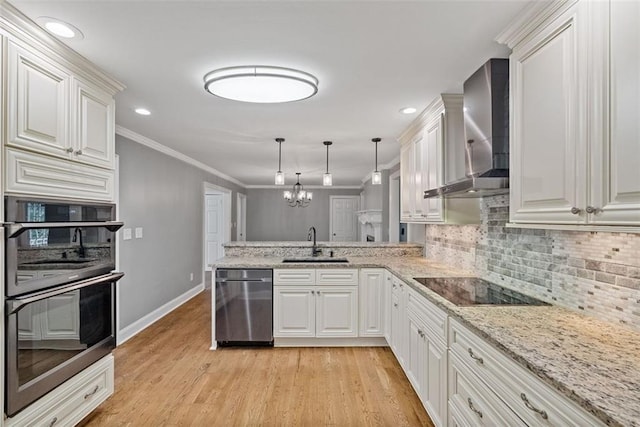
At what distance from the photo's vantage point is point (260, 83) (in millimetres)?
2256

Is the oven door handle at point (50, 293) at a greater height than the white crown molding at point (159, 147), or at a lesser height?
lesser

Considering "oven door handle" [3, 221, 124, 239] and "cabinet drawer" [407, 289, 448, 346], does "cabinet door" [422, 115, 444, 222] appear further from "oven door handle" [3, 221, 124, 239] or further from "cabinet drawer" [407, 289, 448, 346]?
"oven door handle" [3, 221, 124, 239]

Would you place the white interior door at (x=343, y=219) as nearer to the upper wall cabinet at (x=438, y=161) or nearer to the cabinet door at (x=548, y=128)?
the upper wall cabinet at (x=438, y=161)

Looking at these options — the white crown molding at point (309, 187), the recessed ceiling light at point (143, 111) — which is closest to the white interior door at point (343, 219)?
the white crown molding at point (309, 187)

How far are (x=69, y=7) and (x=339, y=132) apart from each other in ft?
8.49

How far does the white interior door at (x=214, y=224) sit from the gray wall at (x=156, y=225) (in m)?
1.87

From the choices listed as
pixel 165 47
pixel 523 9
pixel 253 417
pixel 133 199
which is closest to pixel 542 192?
pixel 523 9

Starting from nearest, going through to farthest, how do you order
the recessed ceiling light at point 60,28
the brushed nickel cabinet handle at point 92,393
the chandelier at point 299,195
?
the recessed ceiling light at point 60,28, the brushed nickel cabinet handle at point 92,393, the chandelier at point 299,195

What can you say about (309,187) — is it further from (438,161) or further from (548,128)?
(548,128)

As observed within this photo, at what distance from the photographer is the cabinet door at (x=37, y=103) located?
5.40 feet

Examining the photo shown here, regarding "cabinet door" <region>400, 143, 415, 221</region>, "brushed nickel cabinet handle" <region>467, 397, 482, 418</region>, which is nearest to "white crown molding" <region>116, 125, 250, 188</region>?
"cabinet door" <region>400, 143, 415, 221</region>

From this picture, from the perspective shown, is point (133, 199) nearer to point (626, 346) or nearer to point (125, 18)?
point (125, 18)

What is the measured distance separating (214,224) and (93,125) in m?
5.79

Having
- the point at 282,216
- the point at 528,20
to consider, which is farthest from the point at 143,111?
the point at 282,216
